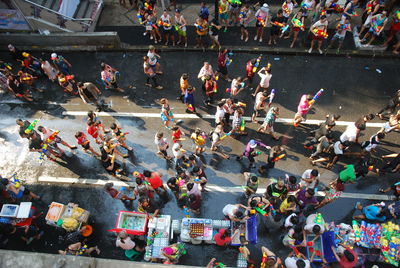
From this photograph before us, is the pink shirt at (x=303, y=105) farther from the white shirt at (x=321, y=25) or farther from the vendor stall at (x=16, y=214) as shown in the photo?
the vendor stall at (x=16, y=214)

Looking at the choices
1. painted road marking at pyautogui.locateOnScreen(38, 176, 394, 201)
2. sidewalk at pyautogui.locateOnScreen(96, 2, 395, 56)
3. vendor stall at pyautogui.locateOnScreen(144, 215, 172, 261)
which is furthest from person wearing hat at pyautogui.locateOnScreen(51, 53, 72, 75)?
vendor stall at pyautogui.locateOnScreen(144, 215, 172, 261)

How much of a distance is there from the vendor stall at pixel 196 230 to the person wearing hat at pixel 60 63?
27.6 feet

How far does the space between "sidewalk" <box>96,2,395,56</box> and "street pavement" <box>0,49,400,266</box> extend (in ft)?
1.33

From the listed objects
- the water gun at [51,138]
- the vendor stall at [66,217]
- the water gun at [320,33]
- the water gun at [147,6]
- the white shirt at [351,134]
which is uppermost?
the water gun at [320,33]

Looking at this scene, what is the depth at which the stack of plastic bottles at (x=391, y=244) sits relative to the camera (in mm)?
7438

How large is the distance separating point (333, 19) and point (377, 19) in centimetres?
229

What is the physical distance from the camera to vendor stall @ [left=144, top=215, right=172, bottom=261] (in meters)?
7.67

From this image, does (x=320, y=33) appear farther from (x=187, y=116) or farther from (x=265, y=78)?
(x=187, y=116)

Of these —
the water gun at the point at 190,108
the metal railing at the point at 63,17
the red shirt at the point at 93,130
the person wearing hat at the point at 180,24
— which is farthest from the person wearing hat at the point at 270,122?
the metal railing at the point at 63,17

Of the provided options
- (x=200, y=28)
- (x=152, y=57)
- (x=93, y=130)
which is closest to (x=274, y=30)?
(x=200, y=28)

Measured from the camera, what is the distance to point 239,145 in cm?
1048

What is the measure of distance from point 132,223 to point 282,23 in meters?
10.1

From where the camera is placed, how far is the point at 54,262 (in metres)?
4.65

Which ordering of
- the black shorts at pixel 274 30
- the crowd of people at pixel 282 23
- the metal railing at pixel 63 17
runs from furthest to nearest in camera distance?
the metal railing at pixel 63 17, the black shorts at pixel 274 30, the crowd of people at pixel 282 23
